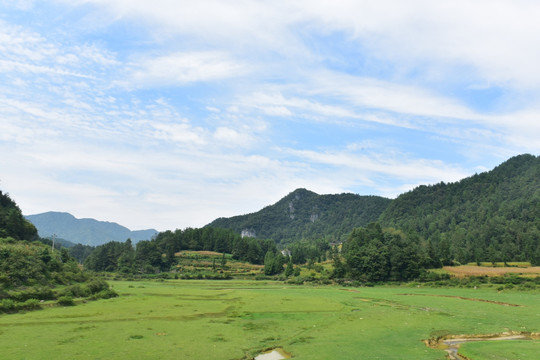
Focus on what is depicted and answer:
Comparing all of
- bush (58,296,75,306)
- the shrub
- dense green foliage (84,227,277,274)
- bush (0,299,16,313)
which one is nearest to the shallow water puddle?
bush (0,299,16,313)

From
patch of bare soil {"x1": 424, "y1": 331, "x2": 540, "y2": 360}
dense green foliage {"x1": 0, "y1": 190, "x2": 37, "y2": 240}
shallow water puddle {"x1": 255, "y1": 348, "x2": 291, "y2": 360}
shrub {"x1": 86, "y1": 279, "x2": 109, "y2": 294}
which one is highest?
dense green foliage {"x1": 0, "y1": 190, "x2": 37, "y2": 240}

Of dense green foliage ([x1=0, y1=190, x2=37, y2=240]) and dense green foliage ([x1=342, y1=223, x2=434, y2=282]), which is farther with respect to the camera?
dense green foliage ([x1=342, y1=223, x2=434, y2=282])

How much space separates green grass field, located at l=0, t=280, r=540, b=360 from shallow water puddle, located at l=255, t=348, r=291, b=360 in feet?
1.46

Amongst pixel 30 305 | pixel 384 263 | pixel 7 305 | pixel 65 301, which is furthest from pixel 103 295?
pixel 384 263

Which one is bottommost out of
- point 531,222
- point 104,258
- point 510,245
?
point 104,258

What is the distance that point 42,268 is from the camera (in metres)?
52.8

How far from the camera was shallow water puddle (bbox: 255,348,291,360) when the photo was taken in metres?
22.5

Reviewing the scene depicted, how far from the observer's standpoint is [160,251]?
15525 centimetres

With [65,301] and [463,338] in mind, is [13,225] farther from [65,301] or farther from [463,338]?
[463,338]

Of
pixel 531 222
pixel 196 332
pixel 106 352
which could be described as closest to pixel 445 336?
pixel 196 332

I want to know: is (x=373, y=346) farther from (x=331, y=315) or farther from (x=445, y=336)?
(x=331, y=315)

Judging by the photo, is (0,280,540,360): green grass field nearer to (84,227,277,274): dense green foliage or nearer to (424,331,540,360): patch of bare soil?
(424,331,540,360): patch of bare soil

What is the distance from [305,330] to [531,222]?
183843 mm

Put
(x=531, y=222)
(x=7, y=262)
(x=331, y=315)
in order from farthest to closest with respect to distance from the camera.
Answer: (x=531, y=222) → (x=7, y=262) → (x=331, y=315)
